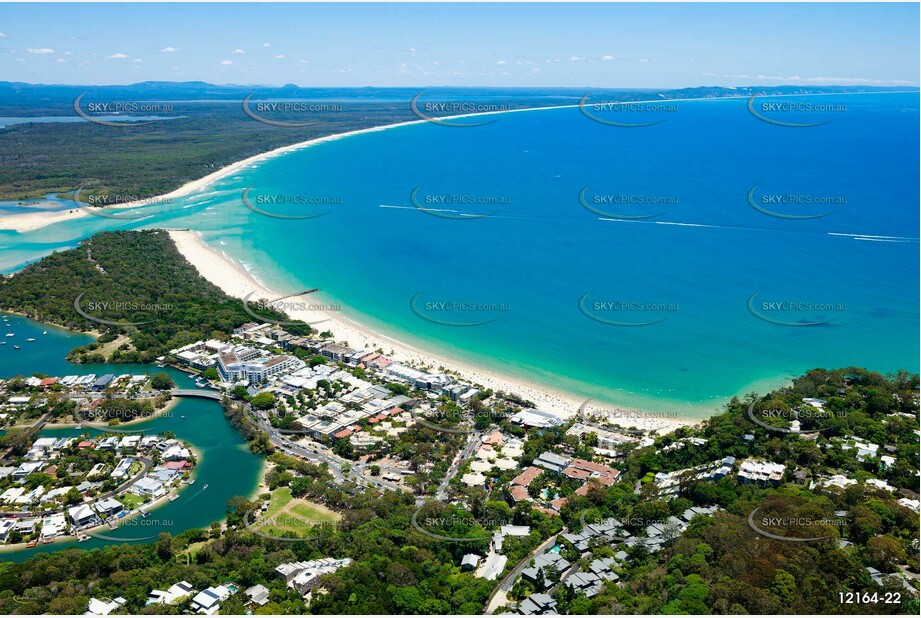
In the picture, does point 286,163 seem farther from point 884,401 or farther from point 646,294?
point 884,401

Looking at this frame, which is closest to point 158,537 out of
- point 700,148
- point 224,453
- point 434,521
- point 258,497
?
point 258,497

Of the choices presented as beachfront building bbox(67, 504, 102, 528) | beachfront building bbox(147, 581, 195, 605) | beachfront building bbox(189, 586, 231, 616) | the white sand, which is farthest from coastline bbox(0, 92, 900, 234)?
beachfront building bbox(189, 586, 231, 616)

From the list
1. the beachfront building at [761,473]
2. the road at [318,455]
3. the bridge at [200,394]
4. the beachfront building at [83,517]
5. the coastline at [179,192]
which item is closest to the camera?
the beachfront building at [83,517]

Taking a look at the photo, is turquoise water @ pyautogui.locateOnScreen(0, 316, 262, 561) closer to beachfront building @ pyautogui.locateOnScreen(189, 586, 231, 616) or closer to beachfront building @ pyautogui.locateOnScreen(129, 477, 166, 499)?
beachfront building @ pyautogui.locateOnScreen(129, 477, 166, 499)

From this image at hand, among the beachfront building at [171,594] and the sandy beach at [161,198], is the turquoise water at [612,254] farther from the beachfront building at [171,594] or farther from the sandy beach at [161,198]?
the beachfront building at [171,594]

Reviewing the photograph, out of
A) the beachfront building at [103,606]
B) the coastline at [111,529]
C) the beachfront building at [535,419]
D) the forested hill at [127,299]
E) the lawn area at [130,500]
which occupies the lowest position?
the coastline at [111,529]

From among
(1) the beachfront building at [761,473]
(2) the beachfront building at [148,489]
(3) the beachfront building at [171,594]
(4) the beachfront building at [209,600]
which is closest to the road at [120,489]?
(2) the beachfront building at [148,489]
